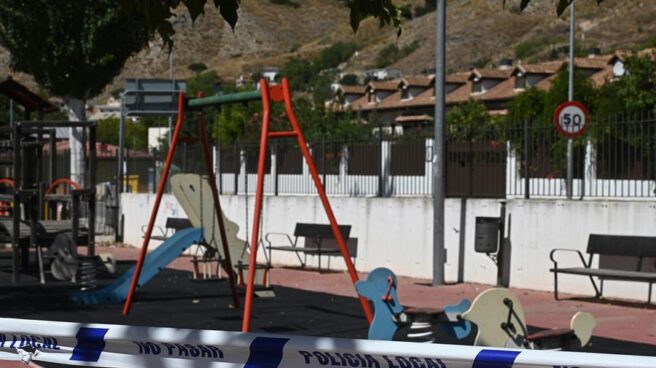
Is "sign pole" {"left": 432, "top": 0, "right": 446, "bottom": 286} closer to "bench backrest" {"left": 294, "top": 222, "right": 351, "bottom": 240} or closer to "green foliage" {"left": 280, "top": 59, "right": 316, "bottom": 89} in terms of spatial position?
"bench backrest" {"left": 294, "top": 222, "right": 351, "bottom": 240}

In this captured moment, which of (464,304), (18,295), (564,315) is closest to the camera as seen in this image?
(464,304)

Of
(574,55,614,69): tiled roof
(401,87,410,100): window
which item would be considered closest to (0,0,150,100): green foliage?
(574,55,614,69): tiled roof

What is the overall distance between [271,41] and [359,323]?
5905 inches

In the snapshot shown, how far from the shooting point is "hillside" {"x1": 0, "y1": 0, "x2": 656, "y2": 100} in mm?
118550

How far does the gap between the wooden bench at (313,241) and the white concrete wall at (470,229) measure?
238 millimetres

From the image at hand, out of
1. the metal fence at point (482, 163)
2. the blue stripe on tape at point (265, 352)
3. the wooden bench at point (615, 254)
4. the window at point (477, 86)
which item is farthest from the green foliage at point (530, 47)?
the blue stripe on tape at point (265, 352)

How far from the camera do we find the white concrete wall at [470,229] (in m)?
18.0

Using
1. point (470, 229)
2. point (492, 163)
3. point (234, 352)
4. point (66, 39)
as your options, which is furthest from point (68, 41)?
point (234, 352)

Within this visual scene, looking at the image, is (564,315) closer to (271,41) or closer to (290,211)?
(290,211)

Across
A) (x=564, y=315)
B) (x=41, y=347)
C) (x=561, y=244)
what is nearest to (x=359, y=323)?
(x=564, y=315)

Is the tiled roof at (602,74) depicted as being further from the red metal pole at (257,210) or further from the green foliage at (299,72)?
the red metal pole at (257,210)

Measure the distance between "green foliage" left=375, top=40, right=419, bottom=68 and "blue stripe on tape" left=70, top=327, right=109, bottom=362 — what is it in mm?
132005

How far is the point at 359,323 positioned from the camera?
14820mm

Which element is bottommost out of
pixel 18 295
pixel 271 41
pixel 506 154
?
pixel 18 295
